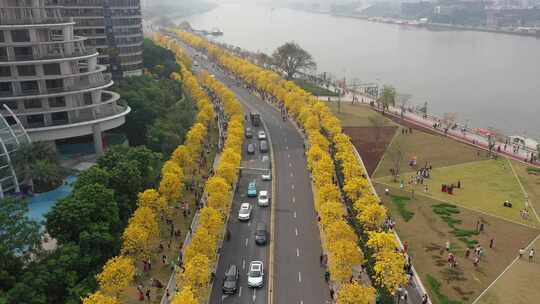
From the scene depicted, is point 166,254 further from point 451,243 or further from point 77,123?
point 77,123

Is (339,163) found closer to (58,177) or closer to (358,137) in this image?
(358,137)

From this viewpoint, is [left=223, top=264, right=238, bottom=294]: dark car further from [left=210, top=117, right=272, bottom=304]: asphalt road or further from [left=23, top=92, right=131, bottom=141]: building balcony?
[left=23, top=92, right=131, bottom=141]: building balcony

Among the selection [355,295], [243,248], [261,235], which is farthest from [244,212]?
[355,295]

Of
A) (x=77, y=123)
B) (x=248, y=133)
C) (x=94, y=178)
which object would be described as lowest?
(x=248, y=133)

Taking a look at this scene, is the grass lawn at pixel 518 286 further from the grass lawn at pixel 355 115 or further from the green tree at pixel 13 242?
the grass lawn at pixel 355 115

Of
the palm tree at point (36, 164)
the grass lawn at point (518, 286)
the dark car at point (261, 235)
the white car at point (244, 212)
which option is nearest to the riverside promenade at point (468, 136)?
the grass lawn at point (518, 286)

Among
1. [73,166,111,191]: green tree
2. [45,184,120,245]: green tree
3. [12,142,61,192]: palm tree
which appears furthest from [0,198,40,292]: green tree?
[12,142,61,192]: palm tree
